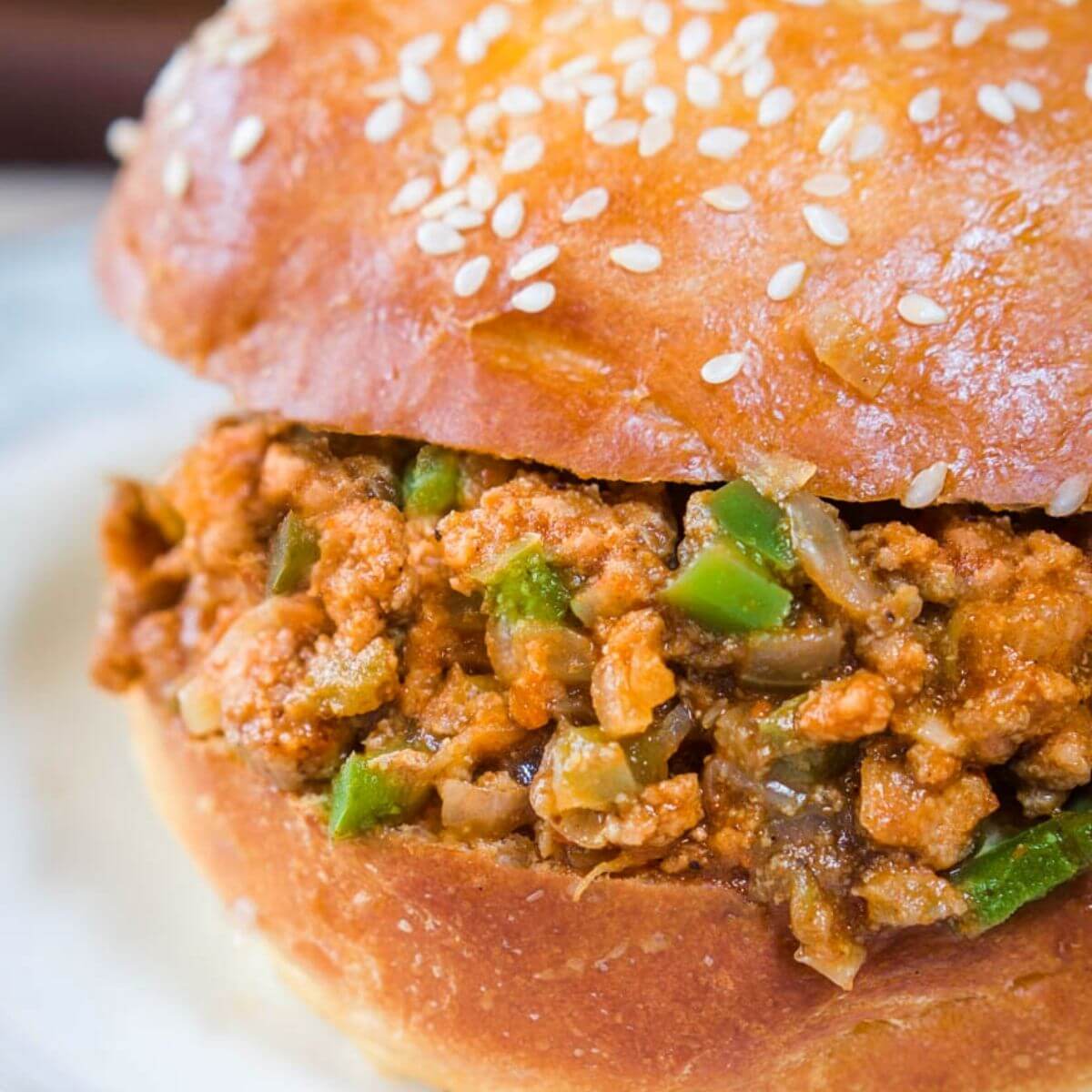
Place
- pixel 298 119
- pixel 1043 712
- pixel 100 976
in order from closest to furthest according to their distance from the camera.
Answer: pixel 1043 712 → pixel 298 119 → pixel 100 976

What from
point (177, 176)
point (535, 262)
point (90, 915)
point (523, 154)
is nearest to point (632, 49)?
point (523, 154)

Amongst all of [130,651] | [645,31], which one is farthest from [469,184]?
[130,651]

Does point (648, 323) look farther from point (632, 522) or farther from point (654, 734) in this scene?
point (654, 734)

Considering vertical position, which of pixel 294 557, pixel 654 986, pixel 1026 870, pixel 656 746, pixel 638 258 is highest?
pixel 638 258

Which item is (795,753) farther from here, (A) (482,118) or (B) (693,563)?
(A) (482,118)

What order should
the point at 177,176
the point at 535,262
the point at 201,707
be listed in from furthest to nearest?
the point at 177,176 < the point at 201,707 < the point at 535,262

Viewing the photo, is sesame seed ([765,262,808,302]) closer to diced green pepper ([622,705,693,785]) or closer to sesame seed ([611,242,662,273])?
sesame seed ([611,242,662,273])

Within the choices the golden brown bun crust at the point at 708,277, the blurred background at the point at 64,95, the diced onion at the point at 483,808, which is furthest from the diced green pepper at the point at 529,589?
the blurred background at the point at 64,95
